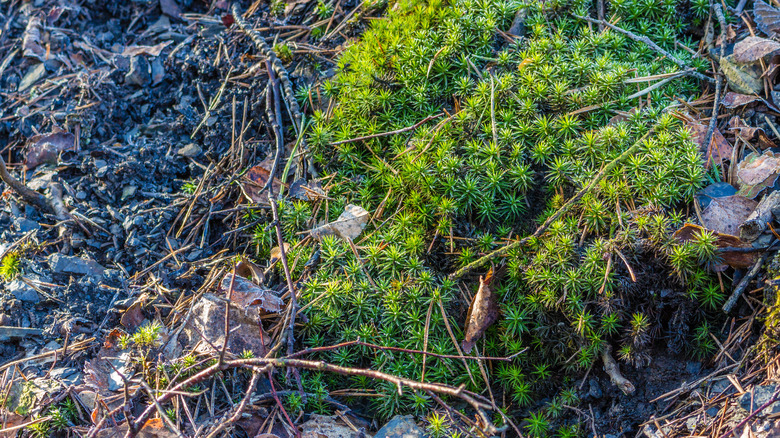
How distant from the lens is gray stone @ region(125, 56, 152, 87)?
478 cm

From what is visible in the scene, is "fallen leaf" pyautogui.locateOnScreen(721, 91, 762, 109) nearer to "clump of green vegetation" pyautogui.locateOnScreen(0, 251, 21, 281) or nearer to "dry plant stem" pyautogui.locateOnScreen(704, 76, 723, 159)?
"dry plant stem" pyautogui.locateOnScreen(704, 76, 723, 159)

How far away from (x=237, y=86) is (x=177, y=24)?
1437 mm

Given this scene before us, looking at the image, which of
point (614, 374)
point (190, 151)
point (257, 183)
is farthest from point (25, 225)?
point (614, 374)

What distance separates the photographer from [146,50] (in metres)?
5.01

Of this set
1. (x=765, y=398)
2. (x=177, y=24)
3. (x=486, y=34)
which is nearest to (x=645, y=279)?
(x=765, y=398)

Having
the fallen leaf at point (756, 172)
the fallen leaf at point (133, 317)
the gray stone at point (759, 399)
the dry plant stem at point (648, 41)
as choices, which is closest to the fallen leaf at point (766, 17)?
the dry plant stem at point (648, 41)

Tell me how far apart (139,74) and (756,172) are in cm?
492

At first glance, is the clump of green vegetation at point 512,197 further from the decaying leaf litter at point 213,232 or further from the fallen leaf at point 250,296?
the fallen leaf at point 250,296

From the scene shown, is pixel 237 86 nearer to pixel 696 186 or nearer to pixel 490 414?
pixel 490 414

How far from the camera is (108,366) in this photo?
3215 mm

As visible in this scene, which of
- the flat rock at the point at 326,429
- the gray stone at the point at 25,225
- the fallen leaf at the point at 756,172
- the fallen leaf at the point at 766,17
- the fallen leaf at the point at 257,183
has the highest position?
the fallen leaf at the point at 766,17

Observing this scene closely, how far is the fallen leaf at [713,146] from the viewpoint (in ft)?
11.1

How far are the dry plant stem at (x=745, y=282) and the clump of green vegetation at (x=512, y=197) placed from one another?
0.10 meters

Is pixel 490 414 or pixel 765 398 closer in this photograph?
pixel 765 398
